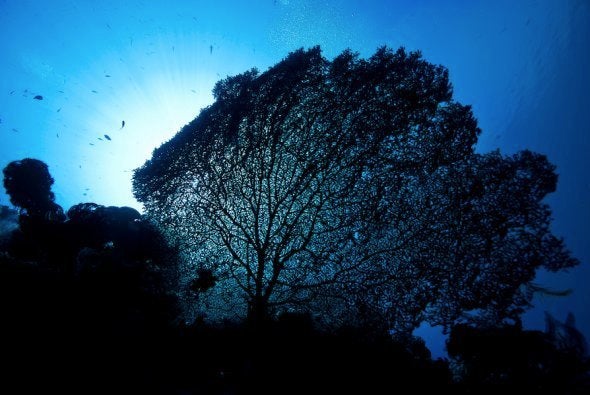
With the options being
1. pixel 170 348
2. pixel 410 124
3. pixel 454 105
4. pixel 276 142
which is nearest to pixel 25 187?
pixel 170 348

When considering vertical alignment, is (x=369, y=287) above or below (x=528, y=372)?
above

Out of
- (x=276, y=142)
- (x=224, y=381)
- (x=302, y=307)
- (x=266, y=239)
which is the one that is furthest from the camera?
(x=302, y=307)

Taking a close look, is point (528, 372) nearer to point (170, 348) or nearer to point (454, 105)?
point (454, 105)

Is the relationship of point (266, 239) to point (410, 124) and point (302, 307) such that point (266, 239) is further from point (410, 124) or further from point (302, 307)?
point (410, 124)

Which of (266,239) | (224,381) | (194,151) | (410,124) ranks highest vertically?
(410,124)

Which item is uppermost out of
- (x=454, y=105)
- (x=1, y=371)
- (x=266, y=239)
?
(x=454, y=105)

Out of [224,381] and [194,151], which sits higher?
[194,151]

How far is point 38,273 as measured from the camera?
5805 millimetres

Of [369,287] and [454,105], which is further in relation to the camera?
[369,287]

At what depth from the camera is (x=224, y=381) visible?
5.60 m

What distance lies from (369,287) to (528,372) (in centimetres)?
428

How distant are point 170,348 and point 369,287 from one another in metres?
4.91

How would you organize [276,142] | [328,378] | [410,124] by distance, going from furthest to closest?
[276,142], [410,124], [328,378]

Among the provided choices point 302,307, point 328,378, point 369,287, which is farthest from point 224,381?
point 369,287
